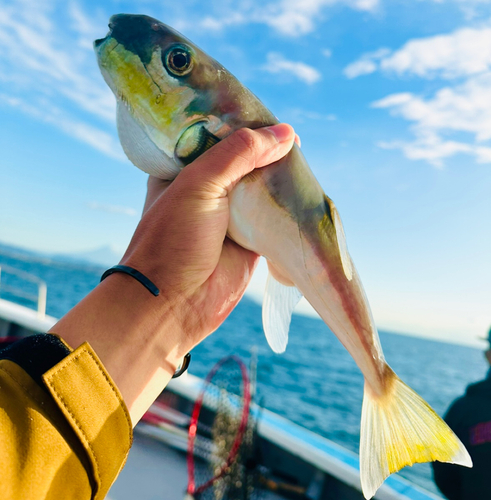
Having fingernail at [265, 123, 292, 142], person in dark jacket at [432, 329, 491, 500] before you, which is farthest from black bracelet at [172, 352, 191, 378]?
person in dark jacket at [432, 329, 491, 500]

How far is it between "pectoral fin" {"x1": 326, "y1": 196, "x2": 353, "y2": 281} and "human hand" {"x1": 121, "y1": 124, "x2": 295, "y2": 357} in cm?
39

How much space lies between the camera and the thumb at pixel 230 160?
1.82 metres

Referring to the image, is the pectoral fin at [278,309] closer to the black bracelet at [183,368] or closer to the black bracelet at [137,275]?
the black bracelet at [183,368]

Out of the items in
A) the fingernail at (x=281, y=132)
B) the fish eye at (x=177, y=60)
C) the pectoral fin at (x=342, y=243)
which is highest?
the fish eye at (x=177, y=60)

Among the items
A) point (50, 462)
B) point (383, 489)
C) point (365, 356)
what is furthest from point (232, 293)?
point (383, 489)

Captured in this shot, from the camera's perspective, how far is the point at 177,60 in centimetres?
183

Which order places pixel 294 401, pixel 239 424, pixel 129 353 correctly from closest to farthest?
1. pixel 129 353
2. pixel 239 424
3. pixel 294 401

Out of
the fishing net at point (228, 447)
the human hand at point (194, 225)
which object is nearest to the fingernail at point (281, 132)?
the human hand at point (194, 225)

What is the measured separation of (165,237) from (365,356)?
112cm

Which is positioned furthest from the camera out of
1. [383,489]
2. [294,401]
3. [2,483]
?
[294,401]

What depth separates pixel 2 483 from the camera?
979mm

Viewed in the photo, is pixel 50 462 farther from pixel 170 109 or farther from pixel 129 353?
pixel 170 109

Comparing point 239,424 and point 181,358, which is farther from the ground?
point 181,358

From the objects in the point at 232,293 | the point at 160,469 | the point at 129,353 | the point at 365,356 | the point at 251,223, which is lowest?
the point at 160,469
